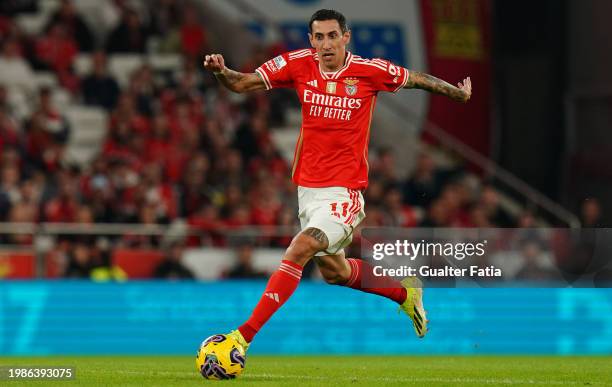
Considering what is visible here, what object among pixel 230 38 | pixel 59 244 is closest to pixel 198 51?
pixel 230 38

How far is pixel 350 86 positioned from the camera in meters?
9.92

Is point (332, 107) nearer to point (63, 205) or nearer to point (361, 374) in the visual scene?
point (361, 374)

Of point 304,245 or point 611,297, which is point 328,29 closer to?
point 304,245

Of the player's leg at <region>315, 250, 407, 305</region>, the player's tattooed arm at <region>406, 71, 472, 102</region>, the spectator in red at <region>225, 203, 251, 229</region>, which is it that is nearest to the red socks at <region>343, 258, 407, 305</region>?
the player's leg at <region>315, 250, 407, 305</region>

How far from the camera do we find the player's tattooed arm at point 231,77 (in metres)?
9.24

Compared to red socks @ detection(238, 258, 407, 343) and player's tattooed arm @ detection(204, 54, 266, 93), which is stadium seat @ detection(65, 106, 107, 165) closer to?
player's tattooed arm @ detection(204, 54, 266, 93)

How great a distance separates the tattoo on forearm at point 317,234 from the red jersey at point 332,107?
431mm

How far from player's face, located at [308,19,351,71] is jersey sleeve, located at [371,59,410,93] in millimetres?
320

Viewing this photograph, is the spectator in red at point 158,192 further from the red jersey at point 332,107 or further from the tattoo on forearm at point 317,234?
the tattoo on forearm at point 317,234

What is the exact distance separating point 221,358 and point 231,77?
188cm

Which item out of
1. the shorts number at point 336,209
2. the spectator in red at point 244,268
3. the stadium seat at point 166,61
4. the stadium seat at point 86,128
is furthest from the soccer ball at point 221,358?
the stadium seat at point 166,61

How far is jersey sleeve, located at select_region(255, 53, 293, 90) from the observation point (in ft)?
32.1

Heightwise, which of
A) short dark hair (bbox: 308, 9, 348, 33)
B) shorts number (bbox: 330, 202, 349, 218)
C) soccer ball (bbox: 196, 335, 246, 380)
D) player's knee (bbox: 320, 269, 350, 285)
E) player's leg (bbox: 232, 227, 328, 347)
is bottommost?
soccer ball (bbox: 196, 335, 246, 380)

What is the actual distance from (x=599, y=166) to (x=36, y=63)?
864 cm
